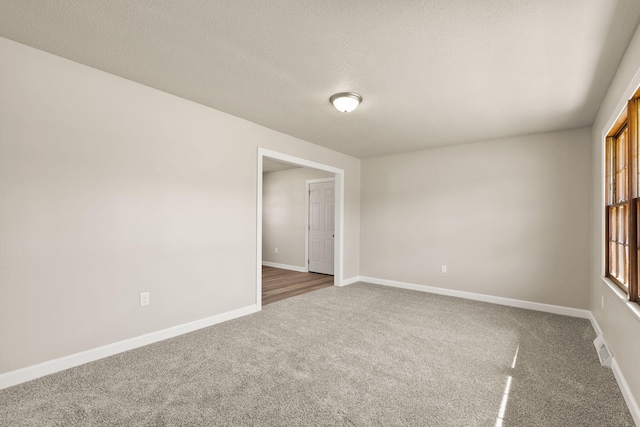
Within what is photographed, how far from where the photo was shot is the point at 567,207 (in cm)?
387

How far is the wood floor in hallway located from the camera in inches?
186

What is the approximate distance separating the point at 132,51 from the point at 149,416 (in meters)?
2.52

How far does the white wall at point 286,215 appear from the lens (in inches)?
274

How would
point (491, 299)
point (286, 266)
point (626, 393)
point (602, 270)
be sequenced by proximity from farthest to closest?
1. point (286, 266)
2. point (491, 299)
3. point (602, 270)
4. point (626, 393)

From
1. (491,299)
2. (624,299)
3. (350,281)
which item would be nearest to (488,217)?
(491,299)

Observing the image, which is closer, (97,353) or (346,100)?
(97,353)

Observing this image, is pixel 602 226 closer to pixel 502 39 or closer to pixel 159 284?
pixel 502 39

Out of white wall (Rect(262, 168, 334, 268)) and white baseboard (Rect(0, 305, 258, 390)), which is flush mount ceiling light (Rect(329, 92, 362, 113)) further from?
white wall (Rect(262, 168, 334, 268))

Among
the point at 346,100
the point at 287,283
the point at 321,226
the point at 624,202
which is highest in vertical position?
the point at 346,100

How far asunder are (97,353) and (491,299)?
483cm

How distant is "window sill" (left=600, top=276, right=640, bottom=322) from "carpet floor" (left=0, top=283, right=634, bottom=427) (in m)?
0.64

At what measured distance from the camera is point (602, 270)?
9.61ft

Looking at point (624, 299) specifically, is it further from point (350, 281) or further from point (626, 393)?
point (350, 281)

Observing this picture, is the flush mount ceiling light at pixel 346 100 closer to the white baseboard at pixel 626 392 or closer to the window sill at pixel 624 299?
the window sill at pixel 624 299
